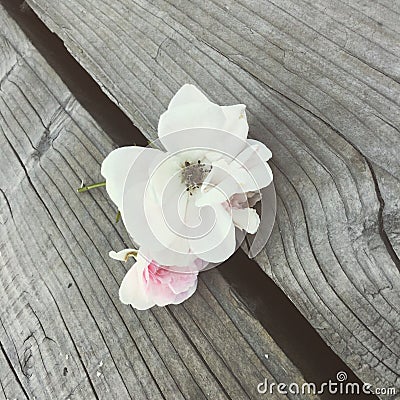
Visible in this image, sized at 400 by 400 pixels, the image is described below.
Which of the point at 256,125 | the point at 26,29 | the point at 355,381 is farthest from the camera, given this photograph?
the point at 26,29

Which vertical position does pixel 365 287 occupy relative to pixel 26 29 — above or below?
above

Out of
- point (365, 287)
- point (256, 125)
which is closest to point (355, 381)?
point (365, 287)

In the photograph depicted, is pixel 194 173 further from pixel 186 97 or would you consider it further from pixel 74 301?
pixel 74 301

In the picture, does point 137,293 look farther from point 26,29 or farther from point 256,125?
point 26,29

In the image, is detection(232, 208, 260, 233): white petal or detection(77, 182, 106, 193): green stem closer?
detection(232, 208, 260, 233): white petal

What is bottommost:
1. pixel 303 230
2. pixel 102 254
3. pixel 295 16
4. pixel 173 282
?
pixel 102 254
